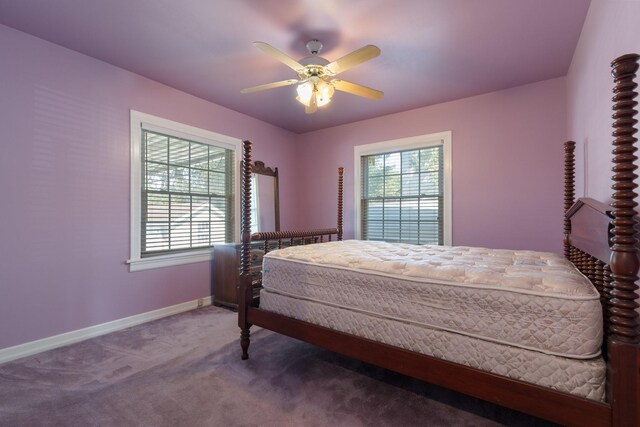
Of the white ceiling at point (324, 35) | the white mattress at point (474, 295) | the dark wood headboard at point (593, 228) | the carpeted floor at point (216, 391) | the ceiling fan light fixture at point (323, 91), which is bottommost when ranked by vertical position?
the carpeted floor at point (216, 391)

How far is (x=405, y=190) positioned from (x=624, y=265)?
3.19 metres

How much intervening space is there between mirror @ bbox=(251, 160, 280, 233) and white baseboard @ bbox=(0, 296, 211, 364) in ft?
4.81

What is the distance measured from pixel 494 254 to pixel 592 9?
179 cm

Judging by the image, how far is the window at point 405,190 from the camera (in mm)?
3838

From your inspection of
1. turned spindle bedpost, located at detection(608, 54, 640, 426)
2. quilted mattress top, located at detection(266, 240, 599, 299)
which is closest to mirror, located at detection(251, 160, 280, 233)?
quilted mattress top, located at detection(266, 240, 599, 299)

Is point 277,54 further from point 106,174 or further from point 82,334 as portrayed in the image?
point 82,334

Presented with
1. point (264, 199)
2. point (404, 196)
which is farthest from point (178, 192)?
point (404, 196)

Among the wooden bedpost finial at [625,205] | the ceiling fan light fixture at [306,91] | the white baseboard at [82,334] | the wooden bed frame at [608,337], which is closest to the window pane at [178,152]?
the white baseboard at [82,334]

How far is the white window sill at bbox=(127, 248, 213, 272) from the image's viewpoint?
10.1ft

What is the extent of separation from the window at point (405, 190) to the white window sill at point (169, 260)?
2.18 metres

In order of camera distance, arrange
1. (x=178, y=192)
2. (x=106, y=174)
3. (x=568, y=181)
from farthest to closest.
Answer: (x=178, y=192) < (x=106, y=174) < (x=568, y=181)

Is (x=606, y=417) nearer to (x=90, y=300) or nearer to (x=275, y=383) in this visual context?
(x=275, y=383)

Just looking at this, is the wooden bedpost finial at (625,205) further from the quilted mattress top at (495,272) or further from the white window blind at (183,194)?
the white window blind at (183,194)

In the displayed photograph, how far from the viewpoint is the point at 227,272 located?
362cm
